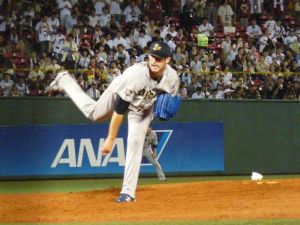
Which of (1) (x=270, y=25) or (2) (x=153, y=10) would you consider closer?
(2) (x=153, y=10)

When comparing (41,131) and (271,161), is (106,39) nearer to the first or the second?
(41,131)

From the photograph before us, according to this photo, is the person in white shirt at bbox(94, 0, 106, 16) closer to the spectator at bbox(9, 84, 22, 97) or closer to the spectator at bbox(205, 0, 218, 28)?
the spectator at bbox(205, 0, 218, 28)

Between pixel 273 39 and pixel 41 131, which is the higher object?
pixel 273 39

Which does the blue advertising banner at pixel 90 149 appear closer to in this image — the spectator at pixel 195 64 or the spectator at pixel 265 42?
the spectator at pixel 195 64

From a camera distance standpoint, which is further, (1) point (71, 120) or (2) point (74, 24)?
(2) point (74, 24)

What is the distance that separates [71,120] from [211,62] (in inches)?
176

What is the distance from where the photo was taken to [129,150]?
33.0 ft

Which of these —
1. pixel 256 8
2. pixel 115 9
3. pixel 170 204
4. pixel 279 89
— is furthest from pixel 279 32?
pixel 170 204

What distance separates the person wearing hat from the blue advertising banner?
283 inches

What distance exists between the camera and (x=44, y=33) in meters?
19.1

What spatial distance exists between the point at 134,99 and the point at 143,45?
10.4m

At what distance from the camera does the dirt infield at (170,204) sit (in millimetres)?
9141

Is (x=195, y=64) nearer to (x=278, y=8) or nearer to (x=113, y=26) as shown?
(x=113, y=26)

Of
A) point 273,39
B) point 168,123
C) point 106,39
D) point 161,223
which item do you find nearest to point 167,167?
point 168,123
